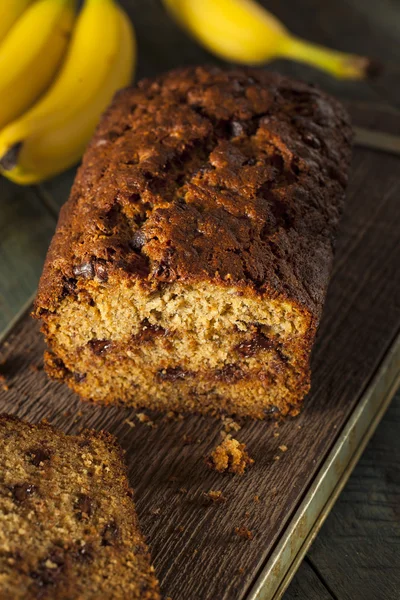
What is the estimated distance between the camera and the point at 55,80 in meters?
4.18

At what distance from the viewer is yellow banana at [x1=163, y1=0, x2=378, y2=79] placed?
4.43 m

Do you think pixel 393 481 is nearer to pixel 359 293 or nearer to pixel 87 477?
pixel 359 293

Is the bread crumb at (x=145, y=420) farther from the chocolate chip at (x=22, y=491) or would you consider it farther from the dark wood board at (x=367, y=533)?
the dark wood board at (x=367, y=533)

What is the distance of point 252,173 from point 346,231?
1052 mm

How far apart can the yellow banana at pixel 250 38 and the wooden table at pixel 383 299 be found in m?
0.27

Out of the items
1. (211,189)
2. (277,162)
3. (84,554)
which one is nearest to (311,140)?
(277,162)

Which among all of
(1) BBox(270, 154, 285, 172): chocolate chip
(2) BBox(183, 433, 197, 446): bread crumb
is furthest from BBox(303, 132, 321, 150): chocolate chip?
(2) BBox(183, 433, 197, 446): bread crumb

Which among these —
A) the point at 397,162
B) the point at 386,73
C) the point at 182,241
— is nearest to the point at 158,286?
the point at 182,241

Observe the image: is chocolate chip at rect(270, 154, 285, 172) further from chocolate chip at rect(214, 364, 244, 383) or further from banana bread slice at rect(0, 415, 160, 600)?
banana bread slice at rect(0, 415, 160, 600)

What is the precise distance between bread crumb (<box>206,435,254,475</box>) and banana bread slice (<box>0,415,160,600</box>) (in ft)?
1.27

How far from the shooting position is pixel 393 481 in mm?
3293

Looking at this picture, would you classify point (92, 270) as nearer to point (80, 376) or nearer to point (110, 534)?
point (80, 376)

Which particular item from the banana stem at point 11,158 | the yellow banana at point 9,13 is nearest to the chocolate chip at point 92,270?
the banana stem at point 11,158

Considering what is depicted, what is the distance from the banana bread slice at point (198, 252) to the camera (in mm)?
2936
